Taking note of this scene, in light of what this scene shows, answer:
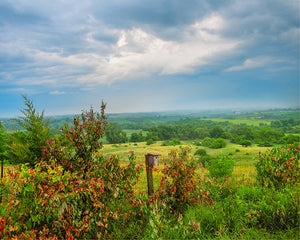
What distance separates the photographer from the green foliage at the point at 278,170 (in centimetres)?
548

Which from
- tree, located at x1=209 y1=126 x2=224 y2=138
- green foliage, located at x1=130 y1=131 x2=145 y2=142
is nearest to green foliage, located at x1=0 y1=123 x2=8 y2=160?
green foliage, located at x1=130 y1=131 x2=145 y2=142

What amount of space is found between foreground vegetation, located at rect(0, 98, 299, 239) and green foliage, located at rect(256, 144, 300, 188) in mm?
24

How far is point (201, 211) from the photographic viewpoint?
14.0 feet

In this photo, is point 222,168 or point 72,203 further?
point 222,168

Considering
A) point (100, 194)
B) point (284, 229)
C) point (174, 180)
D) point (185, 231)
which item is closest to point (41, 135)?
point (100, 194)

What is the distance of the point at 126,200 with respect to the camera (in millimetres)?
4539

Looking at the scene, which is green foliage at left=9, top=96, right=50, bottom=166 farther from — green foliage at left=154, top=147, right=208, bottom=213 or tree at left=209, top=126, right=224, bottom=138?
tree at left=209, top=126, right=224, bottom=138

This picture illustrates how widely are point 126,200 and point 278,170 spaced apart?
156 inches

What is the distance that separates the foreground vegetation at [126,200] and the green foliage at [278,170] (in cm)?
2

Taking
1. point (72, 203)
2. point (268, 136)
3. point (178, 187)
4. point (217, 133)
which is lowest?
point (268, 136)

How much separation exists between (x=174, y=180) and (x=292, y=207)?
89.4 inches

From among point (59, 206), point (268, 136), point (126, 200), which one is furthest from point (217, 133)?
point (59, 206)

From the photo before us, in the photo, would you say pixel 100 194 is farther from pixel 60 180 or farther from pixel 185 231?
pixel 185 231

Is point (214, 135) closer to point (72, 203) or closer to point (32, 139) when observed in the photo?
point (32, 139)
